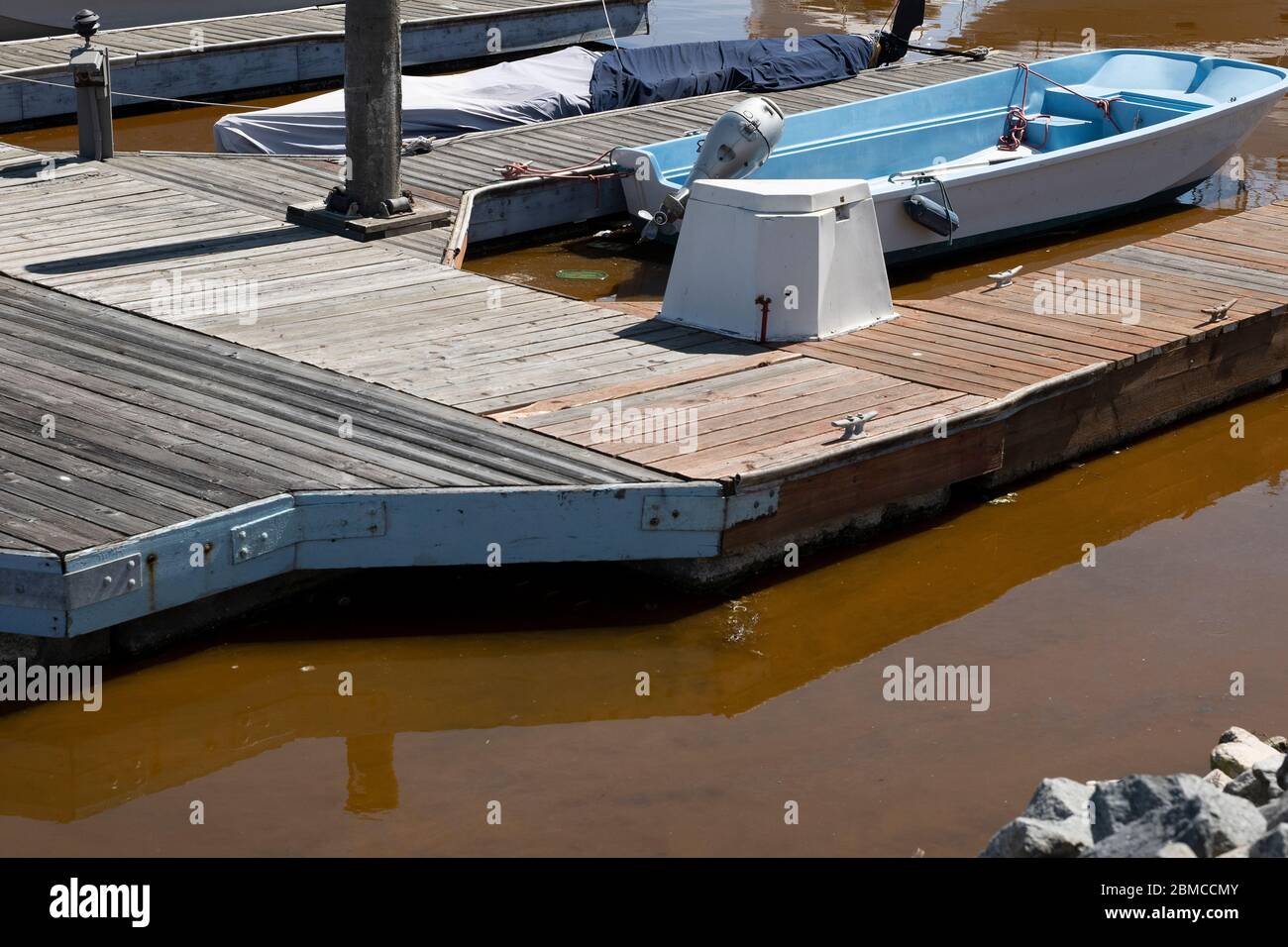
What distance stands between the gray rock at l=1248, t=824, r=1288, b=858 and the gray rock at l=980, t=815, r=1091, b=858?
42 cm

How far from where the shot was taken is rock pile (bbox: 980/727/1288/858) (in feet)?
12.1

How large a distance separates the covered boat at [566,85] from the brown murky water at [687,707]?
5986 mm

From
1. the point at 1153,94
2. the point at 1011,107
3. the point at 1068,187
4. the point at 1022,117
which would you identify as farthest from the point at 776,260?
the point at 1153,94

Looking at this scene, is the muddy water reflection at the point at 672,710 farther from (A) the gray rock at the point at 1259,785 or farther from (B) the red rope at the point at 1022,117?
(B) the red rope at the point at 1022,117

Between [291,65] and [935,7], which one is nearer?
[291,65]

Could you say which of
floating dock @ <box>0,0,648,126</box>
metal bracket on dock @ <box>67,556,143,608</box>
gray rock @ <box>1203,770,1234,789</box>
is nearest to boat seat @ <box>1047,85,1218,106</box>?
floating dock @ <box>0,0,648,126</box>

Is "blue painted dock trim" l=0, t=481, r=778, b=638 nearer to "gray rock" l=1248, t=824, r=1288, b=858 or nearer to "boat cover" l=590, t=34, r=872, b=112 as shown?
"gray rock" l=1248, t=824, r=1288, b=858

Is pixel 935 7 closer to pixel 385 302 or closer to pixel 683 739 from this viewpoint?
pixel 385 302

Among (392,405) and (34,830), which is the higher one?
(392,405)

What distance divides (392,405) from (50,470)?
134cm

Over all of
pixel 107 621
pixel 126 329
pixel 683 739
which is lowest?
pixel 683 739

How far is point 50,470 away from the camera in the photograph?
5605mm
